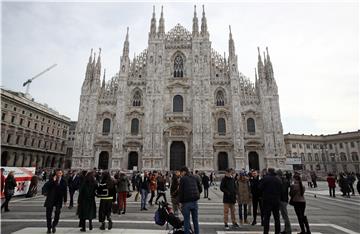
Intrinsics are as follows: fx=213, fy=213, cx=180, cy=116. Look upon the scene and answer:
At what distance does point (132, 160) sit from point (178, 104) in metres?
10.7

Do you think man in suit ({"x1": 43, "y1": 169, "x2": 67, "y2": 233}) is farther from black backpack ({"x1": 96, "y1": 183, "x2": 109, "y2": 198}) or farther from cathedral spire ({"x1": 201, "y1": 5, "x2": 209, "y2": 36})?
cathedral spire ({"x1": 201, "y1": 5, "x2": 209, "y2": 36})

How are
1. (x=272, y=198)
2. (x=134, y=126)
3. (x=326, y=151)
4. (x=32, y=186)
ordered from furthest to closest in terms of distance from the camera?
1. (x=326, y=151)
2. (x=134, y=126)
3. (x=32, y=186)
4. (x=272, y=198)

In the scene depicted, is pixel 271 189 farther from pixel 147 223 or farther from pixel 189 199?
pixel 147 223

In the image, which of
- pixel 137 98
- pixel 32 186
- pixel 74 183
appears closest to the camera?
pixel 74 183

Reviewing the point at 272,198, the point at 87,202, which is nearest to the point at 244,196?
the point at 272,198

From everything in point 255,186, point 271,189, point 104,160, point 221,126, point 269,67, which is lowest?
point 255,186

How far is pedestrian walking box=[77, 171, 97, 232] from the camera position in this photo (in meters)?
5.91

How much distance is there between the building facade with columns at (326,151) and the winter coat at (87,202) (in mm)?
50890

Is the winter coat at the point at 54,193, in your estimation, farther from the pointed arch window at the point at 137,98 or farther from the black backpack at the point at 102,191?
the pointed arch window at the point at 137,98

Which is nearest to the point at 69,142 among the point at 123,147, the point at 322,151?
the point at 123,147

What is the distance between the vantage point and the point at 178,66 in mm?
34000

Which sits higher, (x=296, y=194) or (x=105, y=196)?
(x=296, y=194)

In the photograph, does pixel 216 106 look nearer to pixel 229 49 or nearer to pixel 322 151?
pixel 229 49

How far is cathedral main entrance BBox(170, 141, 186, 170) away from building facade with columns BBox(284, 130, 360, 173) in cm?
3073
